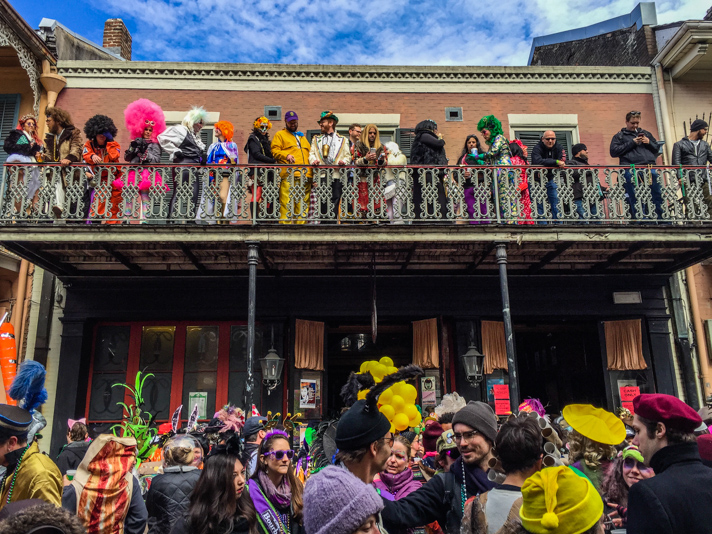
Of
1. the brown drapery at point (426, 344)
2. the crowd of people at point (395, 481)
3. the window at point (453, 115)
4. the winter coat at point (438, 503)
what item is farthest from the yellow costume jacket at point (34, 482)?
the window at point (453, 115)

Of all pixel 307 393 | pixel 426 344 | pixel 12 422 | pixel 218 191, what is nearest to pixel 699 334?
pixel 426 344

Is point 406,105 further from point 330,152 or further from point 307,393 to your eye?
point 307,393

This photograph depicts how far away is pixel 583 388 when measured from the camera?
1336cm

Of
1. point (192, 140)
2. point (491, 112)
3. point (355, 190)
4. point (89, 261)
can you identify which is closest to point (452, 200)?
point (355, 190)

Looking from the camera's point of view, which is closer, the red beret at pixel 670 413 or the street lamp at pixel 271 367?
the red beret at pixel 670 413

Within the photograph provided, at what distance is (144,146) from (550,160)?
7082 millimetres

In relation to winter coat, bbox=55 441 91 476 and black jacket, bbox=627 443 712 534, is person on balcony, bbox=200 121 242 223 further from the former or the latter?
black jacket, bbox=627 443 712 534

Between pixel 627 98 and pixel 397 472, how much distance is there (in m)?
11.1

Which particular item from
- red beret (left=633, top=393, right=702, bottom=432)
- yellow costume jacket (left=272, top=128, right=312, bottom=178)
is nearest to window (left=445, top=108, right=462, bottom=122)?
yellow costume jacket (left=272, top=128, right=312, bottom=178)

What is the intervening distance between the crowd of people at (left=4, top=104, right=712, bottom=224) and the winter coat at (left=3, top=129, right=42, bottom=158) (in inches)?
0.7

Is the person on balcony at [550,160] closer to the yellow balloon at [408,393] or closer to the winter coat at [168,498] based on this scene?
the yellow balloon at [408,393]

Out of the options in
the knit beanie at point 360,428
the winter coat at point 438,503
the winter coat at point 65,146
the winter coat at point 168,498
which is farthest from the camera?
the winter coat at point 65,146

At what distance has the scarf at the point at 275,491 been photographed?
3.58 metres

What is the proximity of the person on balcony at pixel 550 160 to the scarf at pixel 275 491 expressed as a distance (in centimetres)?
711
